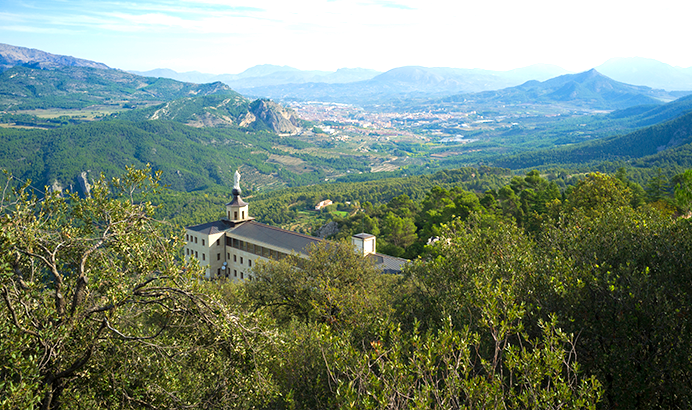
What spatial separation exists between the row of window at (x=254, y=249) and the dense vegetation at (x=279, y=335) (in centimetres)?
2125

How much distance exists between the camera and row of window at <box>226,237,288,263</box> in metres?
33.9

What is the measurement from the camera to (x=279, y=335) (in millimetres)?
8945

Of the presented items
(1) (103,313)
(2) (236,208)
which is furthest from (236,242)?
(1) (103,313)

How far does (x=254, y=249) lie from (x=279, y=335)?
90.4 feet

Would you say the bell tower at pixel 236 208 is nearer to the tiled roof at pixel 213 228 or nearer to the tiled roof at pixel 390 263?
the tiled roof at pixel 213 228

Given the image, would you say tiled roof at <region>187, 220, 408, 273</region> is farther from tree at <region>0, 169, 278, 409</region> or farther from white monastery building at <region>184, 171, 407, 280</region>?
tree at <region>0, 169, 278, 409</region>

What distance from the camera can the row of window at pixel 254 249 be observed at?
33.9 metres

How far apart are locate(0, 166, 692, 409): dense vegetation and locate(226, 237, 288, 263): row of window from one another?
69.7 ft

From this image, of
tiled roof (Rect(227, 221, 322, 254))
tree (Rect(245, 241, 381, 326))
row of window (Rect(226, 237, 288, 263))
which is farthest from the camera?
row of window (Rect(226, 237, 288, 263))

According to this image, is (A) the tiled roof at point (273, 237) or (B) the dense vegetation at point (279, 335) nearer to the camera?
(B) the dense vegetation at point (279, 335)

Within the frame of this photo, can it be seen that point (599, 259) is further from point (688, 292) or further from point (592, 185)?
point (592, 185)

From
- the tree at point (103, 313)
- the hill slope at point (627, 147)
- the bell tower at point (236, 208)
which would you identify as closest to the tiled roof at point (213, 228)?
the bell tower at point (236, 208)

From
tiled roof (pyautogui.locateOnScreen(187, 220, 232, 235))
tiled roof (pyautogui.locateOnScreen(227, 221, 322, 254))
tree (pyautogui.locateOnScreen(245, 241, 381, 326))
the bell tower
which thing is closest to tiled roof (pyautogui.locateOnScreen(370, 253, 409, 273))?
tiled roof (pyautogui.locateOnScreen(227, 221, 322, 254))

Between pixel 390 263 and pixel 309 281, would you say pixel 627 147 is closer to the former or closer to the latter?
pixel 390 263
